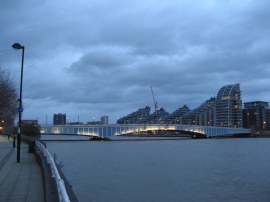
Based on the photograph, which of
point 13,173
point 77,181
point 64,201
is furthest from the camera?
point 77,181

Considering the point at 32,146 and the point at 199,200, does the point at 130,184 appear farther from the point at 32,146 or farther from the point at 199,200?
the point at 32,146

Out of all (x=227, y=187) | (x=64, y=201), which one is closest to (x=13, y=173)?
(x=64, y=201)

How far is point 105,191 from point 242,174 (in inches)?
684

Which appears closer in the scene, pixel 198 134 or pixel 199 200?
pixel 199 200

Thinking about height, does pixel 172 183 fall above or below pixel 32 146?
below

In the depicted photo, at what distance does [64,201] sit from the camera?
7242mm

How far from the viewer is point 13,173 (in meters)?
20.5

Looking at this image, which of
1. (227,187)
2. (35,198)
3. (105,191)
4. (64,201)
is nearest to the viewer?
(64,201)

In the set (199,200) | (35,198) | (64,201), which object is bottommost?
(199,200)

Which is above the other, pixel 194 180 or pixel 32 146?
pixel 32 146

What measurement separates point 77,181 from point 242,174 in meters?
16.7

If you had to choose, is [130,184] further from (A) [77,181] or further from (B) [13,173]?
(B) [13,173]

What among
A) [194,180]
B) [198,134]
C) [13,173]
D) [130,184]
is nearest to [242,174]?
[194,180]

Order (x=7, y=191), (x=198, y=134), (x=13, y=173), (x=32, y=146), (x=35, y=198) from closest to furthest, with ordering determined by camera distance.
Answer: (x=35, y=198), (x=7, y=191), (x=13, y=173), (x=32, y=146), (x=198, y=134)
